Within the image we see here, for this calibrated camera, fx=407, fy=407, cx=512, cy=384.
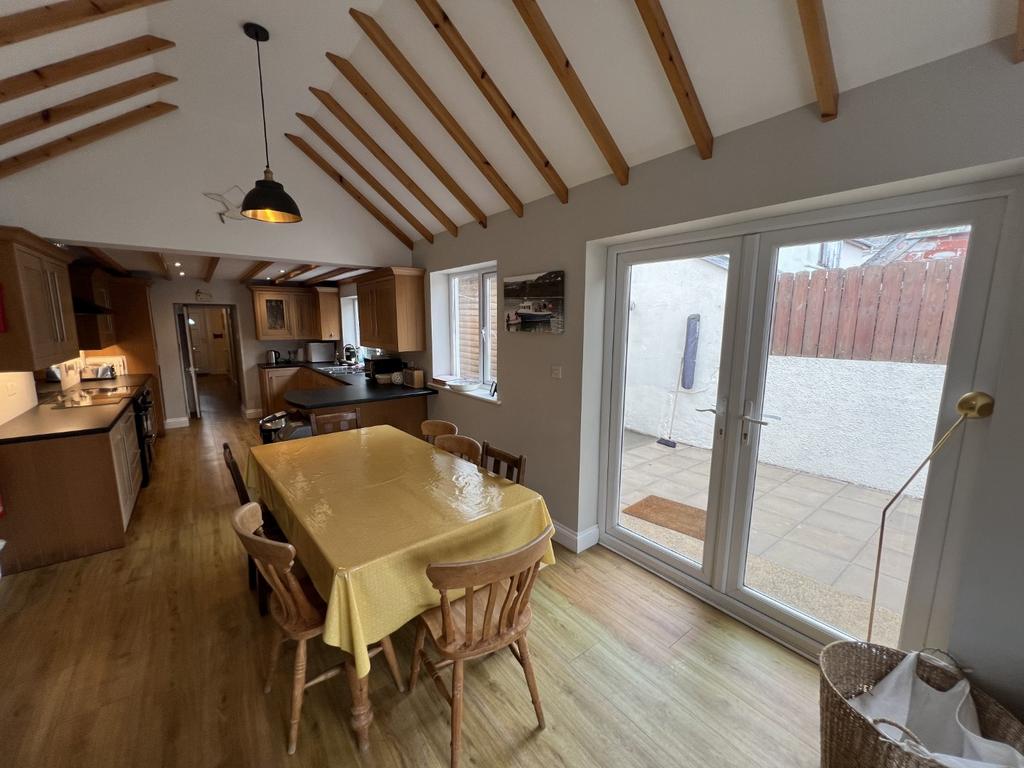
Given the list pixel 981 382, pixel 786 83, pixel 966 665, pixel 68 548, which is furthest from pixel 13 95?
pixel 966 665

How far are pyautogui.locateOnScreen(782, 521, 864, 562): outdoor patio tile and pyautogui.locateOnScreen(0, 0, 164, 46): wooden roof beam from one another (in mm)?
3834

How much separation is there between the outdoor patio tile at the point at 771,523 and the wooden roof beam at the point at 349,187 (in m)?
→ 3.89

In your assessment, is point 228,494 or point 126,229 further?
point 228,494

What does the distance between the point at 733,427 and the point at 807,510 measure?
52 centimetres

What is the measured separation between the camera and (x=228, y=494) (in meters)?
3.86

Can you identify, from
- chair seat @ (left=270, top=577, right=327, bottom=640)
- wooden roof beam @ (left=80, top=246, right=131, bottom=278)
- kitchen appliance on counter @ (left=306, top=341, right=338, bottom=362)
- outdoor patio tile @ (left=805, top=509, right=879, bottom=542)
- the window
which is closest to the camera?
chair seat @ (left=270, top=577, right=327, bottom=640)

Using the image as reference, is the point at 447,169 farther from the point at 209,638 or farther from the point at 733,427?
the point at 209,638

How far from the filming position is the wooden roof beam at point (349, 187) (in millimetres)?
3590

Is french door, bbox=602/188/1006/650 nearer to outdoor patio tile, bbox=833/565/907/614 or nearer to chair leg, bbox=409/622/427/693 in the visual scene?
outdoor patio tile, bbox=833/565/907/614

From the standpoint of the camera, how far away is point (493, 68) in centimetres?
212

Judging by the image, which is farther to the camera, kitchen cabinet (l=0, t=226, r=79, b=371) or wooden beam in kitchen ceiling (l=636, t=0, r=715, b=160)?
kitchen cabinet (l=0, t=226, r=79, b=371)

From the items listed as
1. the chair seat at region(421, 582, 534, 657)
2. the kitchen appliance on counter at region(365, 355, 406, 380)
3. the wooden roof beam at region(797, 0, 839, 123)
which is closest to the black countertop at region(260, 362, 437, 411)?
the kitchen appliance on counter at region(365, 355, 406, 380)

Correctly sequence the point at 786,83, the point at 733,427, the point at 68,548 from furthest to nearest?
the point at 68,548 → the point at 733,427 → the point at 786,83

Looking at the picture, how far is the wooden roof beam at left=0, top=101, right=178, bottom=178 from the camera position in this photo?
2549 mm
